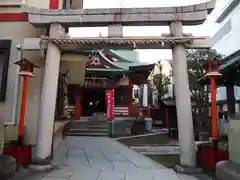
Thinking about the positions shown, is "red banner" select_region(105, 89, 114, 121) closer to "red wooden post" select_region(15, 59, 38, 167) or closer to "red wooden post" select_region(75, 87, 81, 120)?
"red wooden post" select_region(75, 87, 81, 120)

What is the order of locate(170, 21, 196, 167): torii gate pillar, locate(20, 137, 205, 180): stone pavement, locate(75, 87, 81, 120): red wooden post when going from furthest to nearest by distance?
locate(75, 87, 81, 120): red wooden post
locate(170, 21, 196, 167): torii gate pillar
locate(20, 137, 205, 180): stone pavement

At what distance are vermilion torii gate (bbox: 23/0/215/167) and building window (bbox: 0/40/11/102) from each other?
32.7 inches

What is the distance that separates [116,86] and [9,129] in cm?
1481

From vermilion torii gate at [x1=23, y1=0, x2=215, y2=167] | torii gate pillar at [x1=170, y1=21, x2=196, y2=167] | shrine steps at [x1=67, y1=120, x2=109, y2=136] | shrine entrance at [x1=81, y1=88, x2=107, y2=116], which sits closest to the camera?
torii gate pillar at [x1=170, y1=21, x2=196, y2=167]

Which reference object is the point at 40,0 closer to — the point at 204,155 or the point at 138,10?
the point at 138,10

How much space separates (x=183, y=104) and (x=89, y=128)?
43.9 feet

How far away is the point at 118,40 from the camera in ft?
21.6

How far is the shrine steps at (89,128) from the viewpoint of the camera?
17.7 meters

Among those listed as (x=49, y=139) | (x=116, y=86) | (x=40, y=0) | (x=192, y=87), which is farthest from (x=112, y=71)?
(x=49, y=139)

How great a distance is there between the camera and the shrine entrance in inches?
957

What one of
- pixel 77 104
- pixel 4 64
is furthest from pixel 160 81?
pixel 4 64

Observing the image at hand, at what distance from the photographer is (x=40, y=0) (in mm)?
7621

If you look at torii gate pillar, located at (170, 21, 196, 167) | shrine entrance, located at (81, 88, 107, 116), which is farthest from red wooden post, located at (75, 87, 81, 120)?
torii gate pillar, located at (170, 21, 196, 167)

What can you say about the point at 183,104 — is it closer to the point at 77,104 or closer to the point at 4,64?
the point at 4,64
